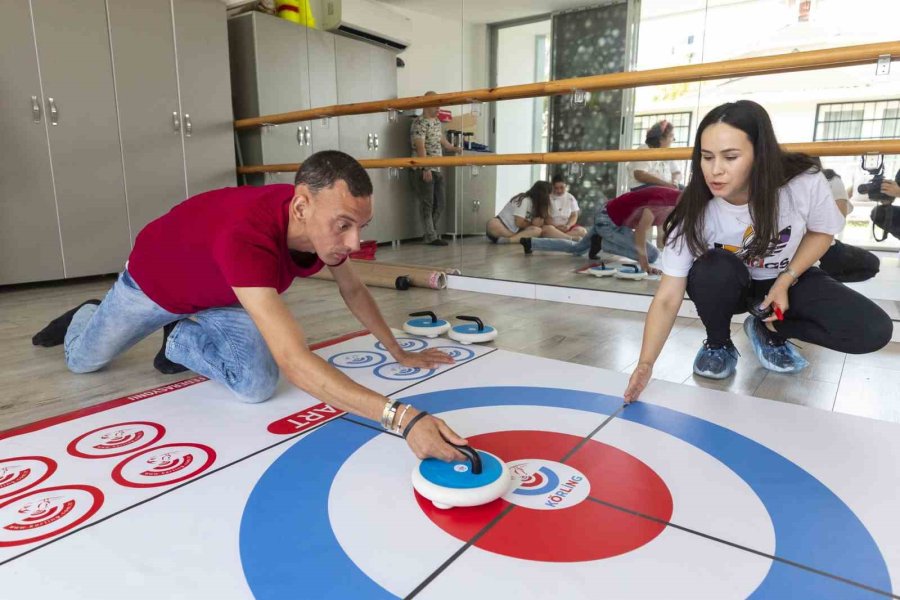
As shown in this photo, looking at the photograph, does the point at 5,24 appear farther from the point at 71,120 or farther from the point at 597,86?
the point at 597,86

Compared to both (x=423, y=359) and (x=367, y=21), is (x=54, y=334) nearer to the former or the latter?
(x=423, y=359)

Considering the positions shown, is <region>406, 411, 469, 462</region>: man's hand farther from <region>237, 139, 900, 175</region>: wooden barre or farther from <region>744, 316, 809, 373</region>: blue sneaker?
<region>237, 139, 900, 175</region>: wooden barre

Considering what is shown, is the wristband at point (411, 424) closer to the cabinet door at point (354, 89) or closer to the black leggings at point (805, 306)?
the black leggings at point (805, 306)

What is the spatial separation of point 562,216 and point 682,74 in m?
1.65

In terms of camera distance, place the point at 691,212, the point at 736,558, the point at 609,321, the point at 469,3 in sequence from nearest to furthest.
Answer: the point at 736,558 < the point at 691,212 < the point at 609,321 < the point at 469,3

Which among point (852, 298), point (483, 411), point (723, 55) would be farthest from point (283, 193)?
point (723, 55)

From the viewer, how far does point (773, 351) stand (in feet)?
7.47

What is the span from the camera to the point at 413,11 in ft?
20.7

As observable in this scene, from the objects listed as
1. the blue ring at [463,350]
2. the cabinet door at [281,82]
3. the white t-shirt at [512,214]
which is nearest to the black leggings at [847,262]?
the blue ring at [463,350]

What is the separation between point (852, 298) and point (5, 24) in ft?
16.2

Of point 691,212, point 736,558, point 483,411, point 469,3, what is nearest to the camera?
point 736,558

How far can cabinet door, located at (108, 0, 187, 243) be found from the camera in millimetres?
4309

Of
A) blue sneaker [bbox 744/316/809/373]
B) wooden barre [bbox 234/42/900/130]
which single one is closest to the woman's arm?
blue sneaker [bbox 744/316/809/373]

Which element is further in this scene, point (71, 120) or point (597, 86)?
point (71, 120)
